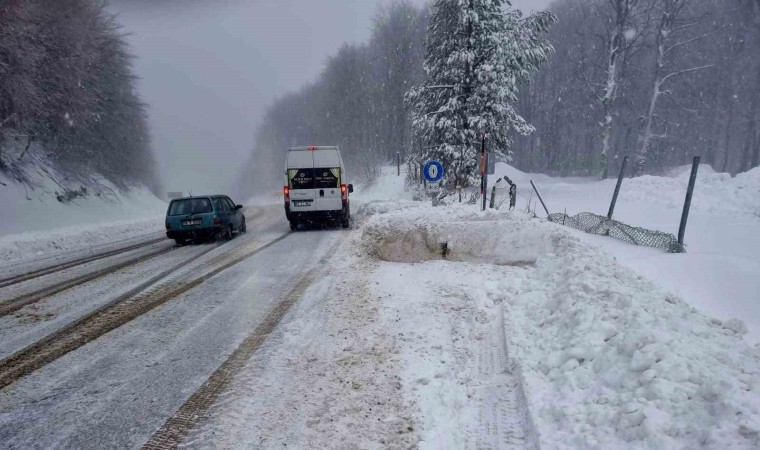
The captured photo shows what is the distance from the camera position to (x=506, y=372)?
407 centimetres

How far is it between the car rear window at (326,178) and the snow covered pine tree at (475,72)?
21.6 feet

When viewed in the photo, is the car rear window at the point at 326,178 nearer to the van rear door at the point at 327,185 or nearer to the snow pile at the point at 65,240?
the van rear door at the point at 327,185

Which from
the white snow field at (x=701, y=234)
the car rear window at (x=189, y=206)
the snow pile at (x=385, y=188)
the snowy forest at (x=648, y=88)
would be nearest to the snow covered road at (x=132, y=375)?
the white snow field at (x=701, y=234)

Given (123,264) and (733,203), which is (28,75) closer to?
(123,264)

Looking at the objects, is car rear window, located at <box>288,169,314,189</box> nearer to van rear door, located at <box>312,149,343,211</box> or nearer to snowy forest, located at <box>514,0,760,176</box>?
van rear door, located at <box>312,149,343,211</box>

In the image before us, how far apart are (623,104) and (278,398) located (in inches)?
1840

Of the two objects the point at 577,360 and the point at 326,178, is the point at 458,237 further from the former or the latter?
the point at 326,178

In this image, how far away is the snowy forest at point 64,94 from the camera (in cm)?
1254

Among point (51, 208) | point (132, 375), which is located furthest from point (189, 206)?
point (51, 208)

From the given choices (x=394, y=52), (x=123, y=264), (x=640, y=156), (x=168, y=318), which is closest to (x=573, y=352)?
(x=168, y=318)

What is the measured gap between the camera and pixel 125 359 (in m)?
4.47

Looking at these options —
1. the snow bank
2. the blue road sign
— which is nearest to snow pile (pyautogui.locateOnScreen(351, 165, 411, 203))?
the snow bank

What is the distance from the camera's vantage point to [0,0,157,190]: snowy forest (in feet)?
41.1

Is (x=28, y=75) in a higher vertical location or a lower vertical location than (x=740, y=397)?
higher
